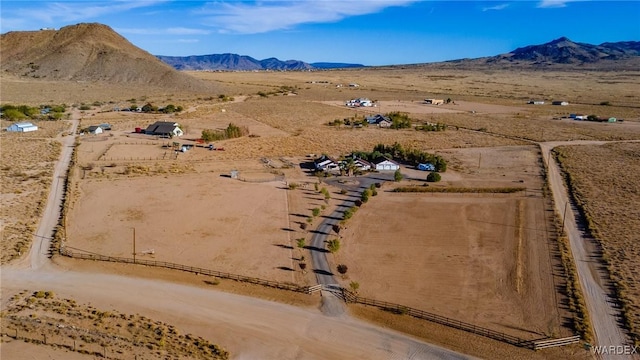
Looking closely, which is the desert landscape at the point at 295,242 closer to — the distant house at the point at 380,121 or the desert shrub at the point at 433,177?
the desert shrub at the point at 433,177

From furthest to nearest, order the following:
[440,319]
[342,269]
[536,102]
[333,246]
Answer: [536,102]
[333,246]
[342,269]
[440,319]

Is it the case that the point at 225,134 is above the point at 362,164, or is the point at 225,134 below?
above

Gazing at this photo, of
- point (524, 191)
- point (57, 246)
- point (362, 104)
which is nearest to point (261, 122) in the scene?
point (362, 104)

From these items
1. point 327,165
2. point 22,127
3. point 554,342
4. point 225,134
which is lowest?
point 554,342

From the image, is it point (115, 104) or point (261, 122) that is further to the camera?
point (115, 104)

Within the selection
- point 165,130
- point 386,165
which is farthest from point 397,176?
point 165,130

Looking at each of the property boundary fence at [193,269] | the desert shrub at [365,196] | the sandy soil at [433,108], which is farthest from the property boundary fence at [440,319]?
the sandy soil at [433,108]

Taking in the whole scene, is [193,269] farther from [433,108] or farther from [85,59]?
[85,59]

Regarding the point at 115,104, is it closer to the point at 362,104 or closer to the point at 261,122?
the point at 261,122
